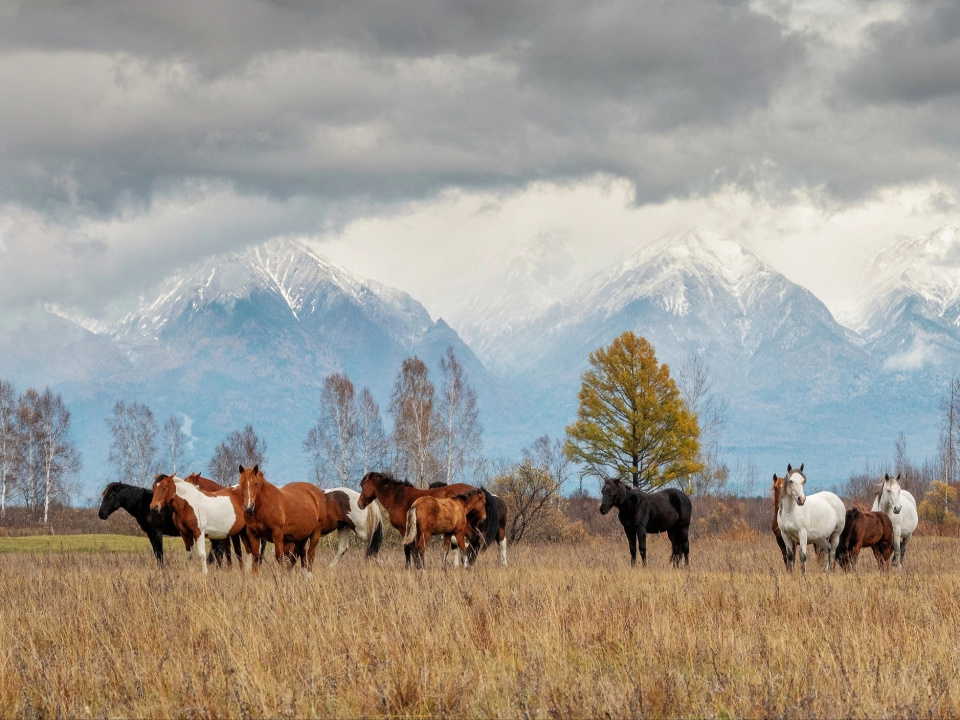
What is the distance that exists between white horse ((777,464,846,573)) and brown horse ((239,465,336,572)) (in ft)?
27.0

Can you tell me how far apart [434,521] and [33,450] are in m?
75.1

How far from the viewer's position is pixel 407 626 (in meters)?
8.77

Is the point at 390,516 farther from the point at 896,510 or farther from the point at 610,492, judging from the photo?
the point at 896,510

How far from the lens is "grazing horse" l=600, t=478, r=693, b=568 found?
19.6 metres

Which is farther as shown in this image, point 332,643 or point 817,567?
point 817,567

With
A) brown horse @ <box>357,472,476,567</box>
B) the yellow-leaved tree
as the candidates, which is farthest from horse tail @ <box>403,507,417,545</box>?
the yellow-leaved tree

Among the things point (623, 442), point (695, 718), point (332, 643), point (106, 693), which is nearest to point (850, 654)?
point (695, 718)

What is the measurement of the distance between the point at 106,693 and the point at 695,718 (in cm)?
442

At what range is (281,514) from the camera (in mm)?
15102

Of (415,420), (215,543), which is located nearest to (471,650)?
(215,543)

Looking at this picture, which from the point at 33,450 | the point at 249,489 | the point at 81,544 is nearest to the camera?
the point at 249,489

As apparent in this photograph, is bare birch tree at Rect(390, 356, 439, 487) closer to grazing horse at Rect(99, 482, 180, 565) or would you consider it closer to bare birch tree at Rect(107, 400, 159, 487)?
bare birch tree at Rect(107, 400, 159, 487)

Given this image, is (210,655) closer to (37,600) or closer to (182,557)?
(37,600)

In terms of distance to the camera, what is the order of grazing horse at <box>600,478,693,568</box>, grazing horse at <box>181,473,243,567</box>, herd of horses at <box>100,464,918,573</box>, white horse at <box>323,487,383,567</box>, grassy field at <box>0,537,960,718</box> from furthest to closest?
1. grazing horse at <box>600,478,693,568</box>
2. white horse at <box>323,487,383,567</box>
3. grazing horse at <box>181,473,243,567</box>
4. herd of horses at <box>100,464,918,573</box>
5. grassy field at <box>0,537,960,718</box>
